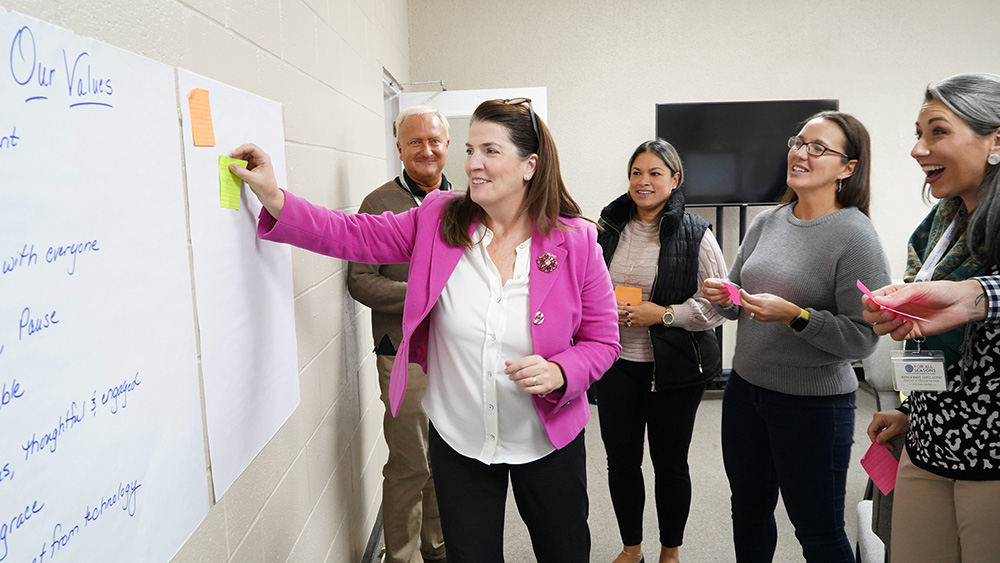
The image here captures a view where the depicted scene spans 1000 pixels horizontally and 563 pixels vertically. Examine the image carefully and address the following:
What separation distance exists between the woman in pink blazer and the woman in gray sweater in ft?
1.77

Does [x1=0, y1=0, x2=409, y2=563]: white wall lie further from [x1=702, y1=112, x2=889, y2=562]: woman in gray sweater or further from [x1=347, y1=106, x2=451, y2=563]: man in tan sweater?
[x1=702, y1=112, x2=889, y2=562]: woman in gray sweater

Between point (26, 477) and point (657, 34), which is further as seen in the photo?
point (657, 34)


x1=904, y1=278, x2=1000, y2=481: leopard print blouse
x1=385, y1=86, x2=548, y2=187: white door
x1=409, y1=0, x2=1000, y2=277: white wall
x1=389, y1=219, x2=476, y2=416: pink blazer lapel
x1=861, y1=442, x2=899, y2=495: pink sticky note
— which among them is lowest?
x1=861, y1=442, x2=899, y2=495: pink sticky note

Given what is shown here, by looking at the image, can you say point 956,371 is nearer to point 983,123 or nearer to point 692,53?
point 983,123

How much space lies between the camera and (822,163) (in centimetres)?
169

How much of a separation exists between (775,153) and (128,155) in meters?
4.15

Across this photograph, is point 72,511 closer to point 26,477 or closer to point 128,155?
point 26,477

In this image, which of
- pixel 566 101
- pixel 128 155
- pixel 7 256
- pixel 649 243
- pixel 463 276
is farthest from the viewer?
pixel 566 101

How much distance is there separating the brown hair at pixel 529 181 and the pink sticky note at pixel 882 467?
0.99 m

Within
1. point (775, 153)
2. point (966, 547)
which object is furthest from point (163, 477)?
point (775, 153)

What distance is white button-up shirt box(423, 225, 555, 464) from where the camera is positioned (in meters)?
1.45

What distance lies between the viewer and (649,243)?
2.26m

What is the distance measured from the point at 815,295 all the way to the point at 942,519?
2.06 ft

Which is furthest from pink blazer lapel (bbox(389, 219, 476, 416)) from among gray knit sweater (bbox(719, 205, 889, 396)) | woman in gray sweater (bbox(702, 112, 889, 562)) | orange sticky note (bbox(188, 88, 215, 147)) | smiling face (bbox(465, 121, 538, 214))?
gray knit sweater (bbox(719, 205, 889, 396))
